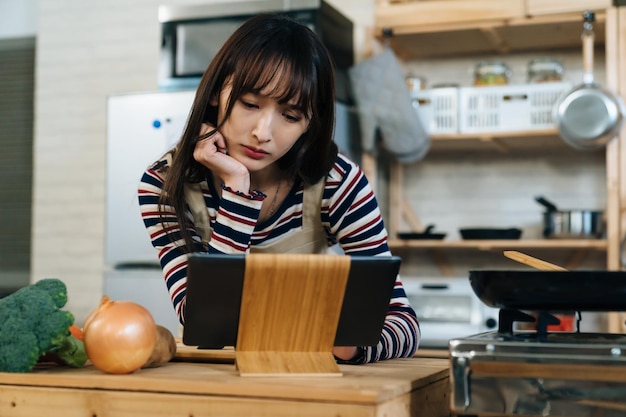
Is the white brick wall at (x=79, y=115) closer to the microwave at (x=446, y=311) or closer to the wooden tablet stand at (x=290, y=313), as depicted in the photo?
the microwave at (x=446, y=311)

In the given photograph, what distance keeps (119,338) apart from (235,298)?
168 mm

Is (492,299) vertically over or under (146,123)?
under

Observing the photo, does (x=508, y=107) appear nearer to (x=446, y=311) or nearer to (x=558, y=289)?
(x=446, y=311)

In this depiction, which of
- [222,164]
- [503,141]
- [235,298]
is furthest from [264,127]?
[503,141]

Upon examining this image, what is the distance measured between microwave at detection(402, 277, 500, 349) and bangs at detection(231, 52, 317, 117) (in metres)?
2.11

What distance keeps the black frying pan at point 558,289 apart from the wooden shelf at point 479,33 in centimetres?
253

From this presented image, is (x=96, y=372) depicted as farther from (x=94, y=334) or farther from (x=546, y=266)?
(x=546, y=266)

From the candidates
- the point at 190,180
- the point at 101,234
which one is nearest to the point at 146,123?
the point at 101,234

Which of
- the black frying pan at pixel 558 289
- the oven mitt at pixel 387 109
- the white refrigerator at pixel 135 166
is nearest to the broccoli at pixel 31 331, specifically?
the black frying pan at pixel 558 289

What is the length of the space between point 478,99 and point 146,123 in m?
1.37

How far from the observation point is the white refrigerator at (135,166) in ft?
11.9

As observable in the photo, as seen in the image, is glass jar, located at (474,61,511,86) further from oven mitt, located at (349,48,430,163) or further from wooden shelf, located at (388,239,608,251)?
wooden shelf, located at (388,239,608,251)

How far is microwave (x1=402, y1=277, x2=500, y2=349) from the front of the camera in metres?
3.48

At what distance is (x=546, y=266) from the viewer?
132cm
